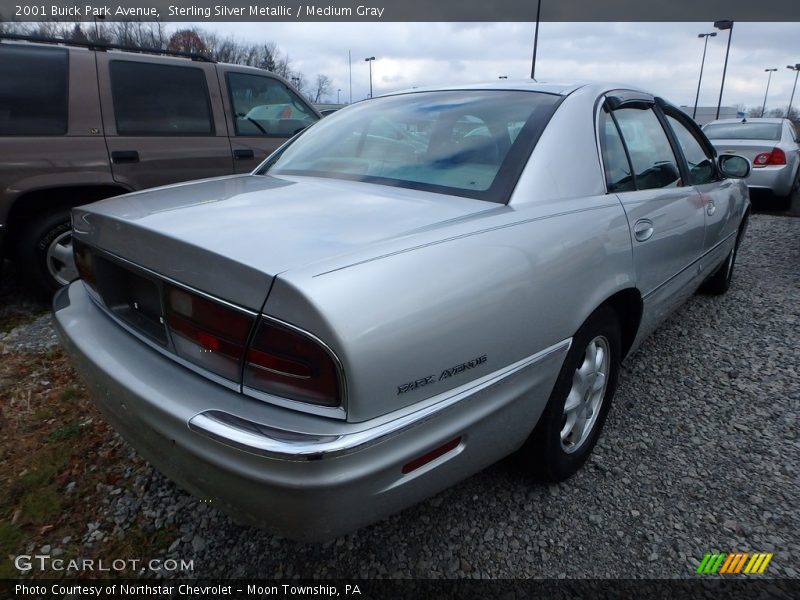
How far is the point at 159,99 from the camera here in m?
4.12

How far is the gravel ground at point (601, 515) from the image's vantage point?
1.73 m

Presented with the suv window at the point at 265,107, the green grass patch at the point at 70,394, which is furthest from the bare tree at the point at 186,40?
the green grass patch at the point at 70,394

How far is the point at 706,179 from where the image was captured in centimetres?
320

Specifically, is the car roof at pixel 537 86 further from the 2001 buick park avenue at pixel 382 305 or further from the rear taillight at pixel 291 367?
the rear taillight at pixel 291 367

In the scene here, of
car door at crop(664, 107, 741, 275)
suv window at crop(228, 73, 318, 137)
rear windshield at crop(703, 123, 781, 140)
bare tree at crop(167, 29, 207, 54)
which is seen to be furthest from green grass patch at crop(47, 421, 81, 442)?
bare tree at crop(167, 29, 207, 54)

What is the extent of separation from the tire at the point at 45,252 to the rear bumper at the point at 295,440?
255 centimetres

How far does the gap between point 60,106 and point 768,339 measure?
17.1 ft

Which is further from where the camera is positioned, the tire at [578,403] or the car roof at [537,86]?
the car roof at [537,86]

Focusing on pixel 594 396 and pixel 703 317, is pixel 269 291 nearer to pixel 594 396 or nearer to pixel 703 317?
pixel 594 396

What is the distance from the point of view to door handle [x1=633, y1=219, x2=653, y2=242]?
2098 millimetres

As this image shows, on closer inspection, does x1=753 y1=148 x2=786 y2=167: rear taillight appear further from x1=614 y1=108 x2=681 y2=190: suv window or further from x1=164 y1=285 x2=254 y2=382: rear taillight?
x1=164 y1=285 x2=254 y2=382: rear taillight

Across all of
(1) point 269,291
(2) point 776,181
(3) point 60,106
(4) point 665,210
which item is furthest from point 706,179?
(2) point 776,181
